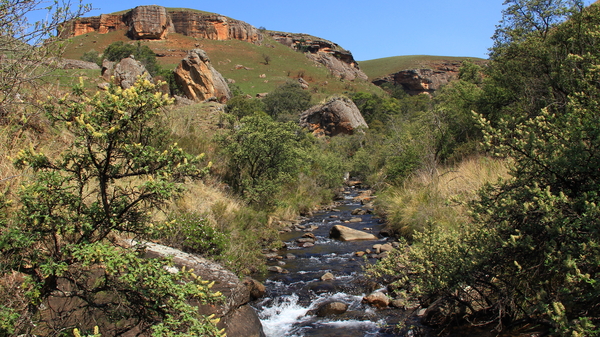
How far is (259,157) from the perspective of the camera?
14008mm

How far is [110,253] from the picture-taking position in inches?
103

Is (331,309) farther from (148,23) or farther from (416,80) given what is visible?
(416,80)

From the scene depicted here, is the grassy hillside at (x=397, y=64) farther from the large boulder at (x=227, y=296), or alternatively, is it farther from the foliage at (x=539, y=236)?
the foliage at (x=539, y=236)

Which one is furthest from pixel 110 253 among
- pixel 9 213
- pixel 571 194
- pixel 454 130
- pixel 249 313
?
pixel 454 130

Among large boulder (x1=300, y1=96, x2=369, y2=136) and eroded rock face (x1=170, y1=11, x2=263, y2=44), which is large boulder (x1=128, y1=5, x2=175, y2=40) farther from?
large boulder (x1=300, y1=96, x2=369, y2=136)

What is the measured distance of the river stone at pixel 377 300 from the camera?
7.47m

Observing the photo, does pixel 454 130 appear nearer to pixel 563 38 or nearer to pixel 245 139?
pixel 563 38

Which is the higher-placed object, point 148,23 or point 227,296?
point 148,23

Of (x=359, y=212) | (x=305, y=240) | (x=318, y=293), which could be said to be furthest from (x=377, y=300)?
(x=359, y=212)

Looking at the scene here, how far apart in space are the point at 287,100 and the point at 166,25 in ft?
204

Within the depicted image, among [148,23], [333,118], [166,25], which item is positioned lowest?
[333,118]

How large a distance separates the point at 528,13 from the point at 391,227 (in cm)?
780

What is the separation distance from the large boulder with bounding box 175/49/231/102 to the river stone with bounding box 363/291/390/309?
32558 millimetres

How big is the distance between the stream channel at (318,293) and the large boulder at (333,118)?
3887 cm
